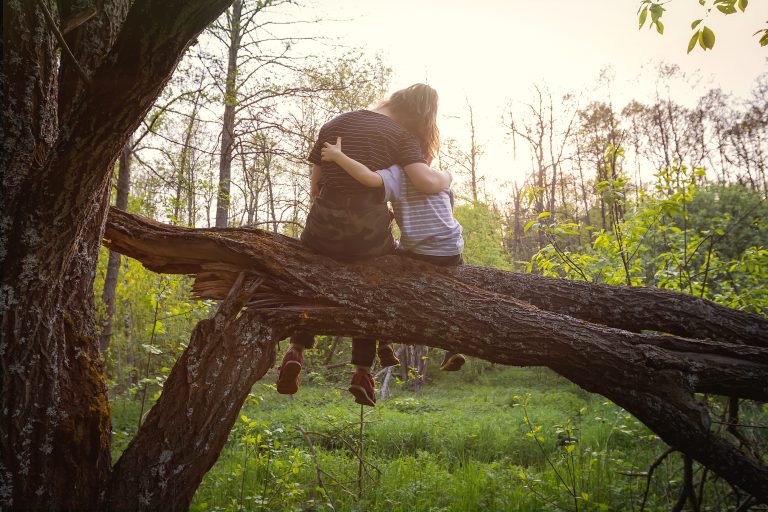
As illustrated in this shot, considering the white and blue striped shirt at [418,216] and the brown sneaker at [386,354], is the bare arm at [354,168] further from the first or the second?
the brown sneaker at [386,354]

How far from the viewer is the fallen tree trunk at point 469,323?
224 cm

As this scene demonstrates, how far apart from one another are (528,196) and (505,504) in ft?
10.4

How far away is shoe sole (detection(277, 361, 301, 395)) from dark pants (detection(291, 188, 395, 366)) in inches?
7.5

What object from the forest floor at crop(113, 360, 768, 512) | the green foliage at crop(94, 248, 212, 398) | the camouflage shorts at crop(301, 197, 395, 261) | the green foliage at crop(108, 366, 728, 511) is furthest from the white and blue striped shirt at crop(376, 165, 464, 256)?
the green foliage at crop(94, 248, 212, 398)

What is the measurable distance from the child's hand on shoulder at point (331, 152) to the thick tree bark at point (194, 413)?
89 cm

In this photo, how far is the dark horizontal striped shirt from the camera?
271 cm

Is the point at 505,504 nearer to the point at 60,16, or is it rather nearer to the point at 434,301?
the point at 434,301

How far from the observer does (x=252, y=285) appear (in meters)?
2.51

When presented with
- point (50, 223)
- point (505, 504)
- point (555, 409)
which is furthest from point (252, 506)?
point (555, 409)

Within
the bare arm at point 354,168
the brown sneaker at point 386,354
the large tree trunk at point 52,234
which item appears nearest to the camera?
the large tree trunk at point 52,234

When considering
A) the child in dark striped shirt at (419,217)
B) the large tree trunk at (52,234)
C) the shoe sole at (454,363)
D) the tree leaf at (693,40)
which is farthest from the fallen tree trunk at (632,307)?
the large tree trunk at (52,234)

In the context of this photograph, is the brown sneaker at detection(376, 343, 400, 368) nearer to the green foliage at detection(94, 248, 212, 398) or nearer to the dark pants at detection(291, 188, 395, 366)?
the dark pants at detection(291, 188, 395, 366)

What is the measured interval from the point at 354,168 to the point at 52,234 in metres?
1.42

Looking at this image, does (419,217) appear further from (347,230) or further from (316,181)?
(316,181)
